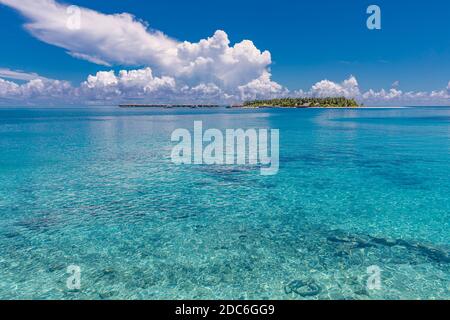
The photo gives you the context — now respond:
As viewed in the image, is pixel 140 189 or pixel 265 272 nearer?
pixel 265 272

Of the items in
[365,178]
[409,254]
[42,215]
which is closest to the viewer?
[409,254]

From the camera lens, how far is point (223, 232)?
45.8 feet

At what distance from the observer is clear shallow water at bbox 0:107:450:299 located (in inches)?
399

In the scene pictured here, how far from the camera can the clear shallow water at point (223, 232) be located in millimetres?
10125

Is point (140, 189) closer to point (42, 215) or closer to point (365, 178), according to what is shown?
point (42, 215)

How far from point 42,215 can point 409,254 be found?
57.9 feet

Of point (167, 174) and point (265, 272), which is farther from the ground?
point (167, 174)

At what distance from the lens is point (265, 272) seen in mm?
10789

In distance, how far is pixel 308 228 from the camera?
14414 millimetres
